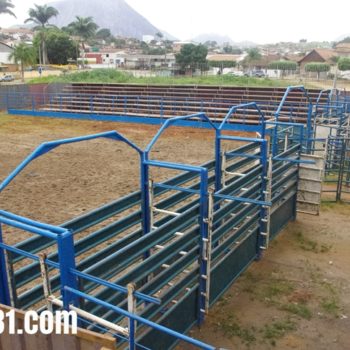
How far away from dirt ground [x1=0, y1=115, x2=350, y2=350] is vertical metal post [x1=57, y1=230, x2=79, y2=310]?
1.99 meters

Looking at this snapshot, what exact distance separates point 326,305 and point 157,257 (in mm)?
2660

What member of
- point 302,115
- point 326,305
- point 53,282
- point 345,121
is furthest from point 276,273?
point 302,115

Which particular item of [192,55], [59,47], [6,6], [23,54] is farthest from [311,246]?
[6,6]

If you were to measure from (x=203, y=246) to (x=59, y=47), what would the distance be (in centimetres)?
7048

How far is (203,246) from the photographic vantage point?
4879 millimetres

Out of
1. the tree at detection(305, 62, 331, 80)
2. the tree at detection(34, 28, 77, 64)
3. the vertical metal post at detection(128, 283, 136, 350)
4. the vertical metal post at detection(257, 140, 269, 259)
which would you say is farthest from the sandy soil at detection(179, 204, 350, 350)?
the tree at detection(34, 28, 77, 64)

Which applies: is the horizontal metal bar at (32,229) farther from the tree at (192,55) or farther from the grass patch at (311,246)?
the tree at (192,55)

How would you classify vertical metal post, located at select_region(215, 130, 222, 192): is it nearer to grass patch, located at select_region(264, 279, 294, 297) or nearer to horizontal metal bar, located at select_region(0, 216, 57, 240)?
grass patch, located at select_region(264, 279, 294, 297)

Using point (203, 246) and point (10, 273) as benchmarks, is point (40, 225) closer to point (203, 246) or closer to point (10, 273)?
point (10, 273)

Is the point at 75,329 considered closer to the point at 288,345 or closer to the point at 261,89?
the point at 288,345

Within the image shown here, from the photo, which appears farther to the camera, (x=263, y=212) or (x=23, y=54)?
(x=23, y=54)

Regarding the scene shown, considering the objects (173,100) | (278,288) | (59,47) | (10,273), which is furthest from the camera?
(59,47)

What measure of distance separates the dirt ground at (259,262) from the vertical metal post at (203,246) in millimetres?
247

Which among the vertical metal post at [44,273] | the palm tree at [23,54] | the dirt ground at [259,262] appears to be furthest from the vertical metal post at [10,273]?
the palm tree at [23,54]
